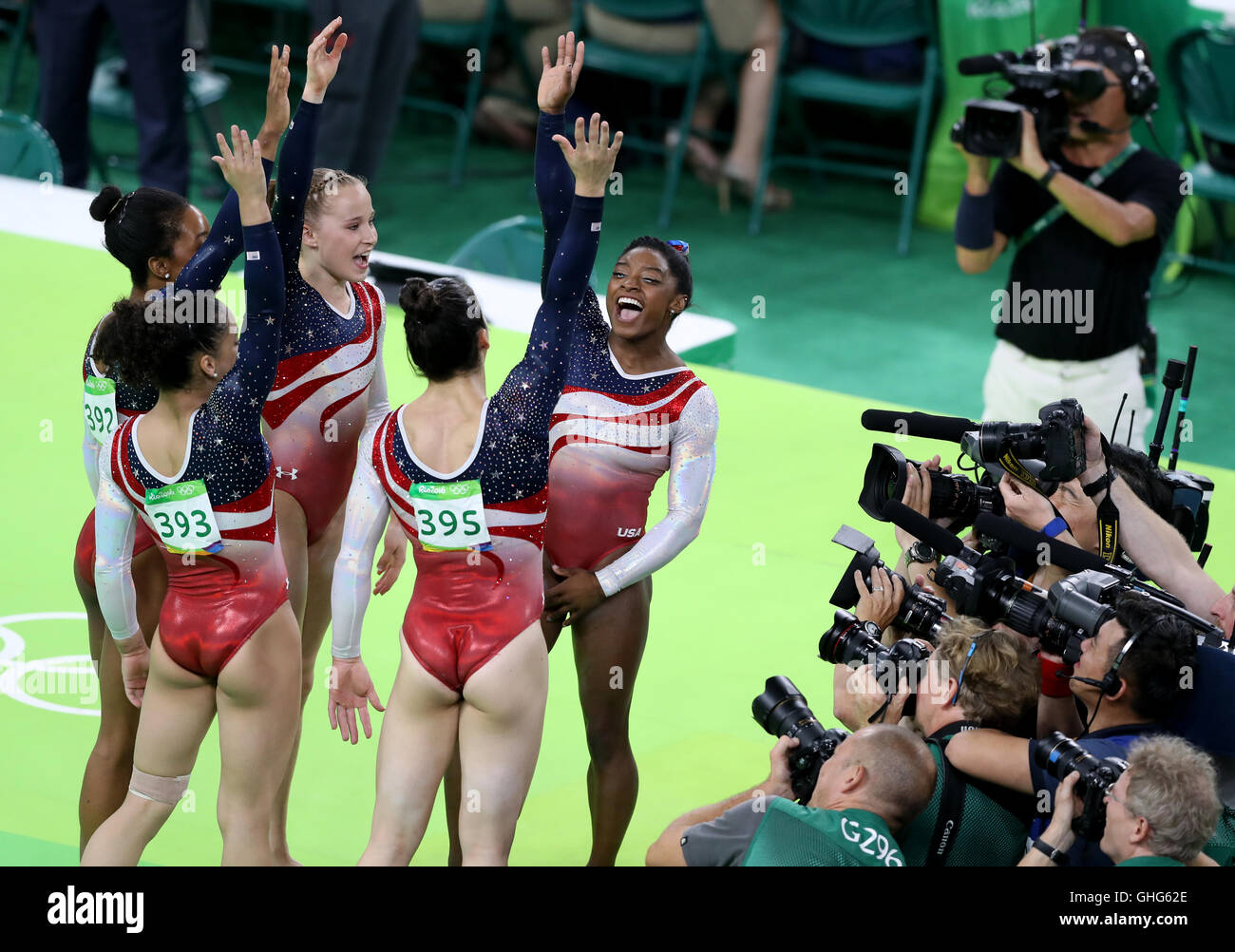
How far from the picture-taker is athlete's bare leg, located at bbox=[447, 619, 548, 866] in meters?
3.35

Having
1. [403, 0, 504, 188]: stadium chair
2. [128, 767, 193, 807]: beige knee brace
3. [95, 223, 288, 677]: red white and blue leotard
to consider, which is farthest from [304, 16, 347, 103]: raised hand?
[403, 0, 504, 188]: stadium chair

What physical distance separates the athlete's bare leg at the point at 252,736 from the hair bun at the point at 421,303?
71cm

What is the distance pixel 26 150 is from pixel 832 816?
6530mm

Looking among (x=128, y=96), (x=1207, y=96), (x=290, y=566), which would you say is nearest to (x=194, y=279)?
(x=290, y=566)

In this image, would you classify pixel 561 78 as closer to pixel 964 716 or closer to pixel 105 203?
pixel 105 203

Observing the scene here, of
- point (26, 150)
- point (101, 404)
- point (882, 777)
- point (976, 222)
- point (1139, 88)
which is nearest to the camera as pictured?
point (882, 777)

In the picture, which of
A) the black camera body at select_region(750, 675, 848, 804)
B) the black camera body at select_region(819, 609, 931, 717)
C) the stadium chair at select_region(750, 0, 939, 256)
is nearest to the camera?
the black camera body at select_region(750, 675, 848, 804)

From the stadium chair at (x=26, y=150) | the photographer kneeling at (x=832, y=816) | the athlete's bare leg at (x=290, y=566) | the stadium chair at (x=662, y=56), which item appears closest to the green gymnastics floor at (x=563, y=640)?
the athlete's bare leg at (x=290, y=566)

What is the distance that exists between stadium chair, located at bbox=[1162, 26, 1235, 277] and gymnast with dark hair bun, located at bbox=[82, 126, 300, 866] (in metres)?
6.21

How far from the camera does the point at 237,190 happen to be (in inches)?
130

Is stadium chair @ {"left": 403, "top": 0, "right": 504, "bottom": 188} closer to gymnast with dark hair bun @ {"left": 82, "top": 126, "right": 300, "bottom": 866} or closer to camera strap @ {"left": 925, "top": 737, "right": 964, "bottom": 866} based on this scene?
gymnast with dark hair bun @ {"left": 82, "top": 126, "right": 300, "bottom": 866}

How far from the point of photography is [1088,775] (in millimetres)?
3018

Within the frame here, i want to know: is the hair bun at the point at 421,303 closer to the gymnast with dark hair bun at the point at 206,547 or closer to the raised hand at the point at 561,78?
the gymnast with dark hair bun at the point at 206,547

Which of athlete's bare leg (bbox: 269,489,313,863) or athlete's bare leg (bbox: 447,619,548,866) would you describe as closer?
athlete's bare leg (bbox: 447,619,548,866)
